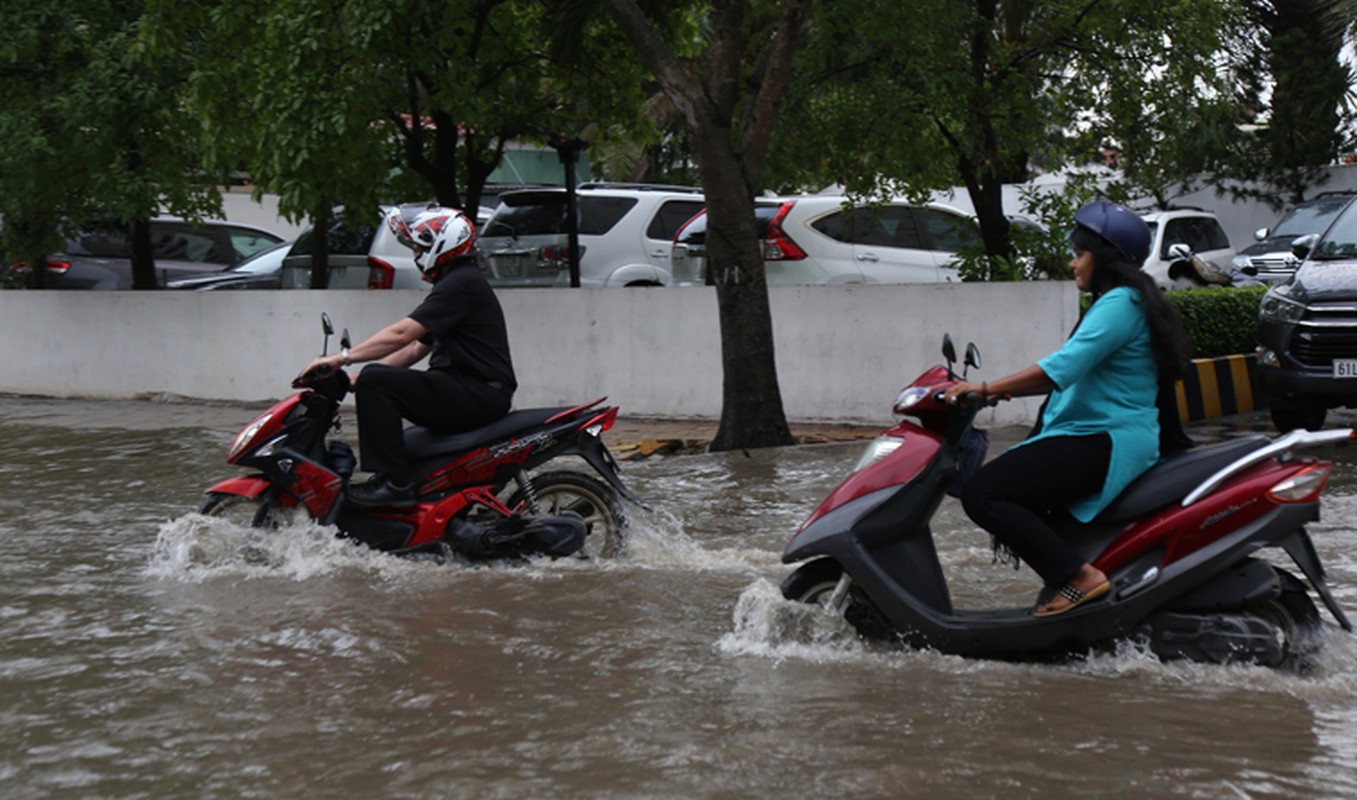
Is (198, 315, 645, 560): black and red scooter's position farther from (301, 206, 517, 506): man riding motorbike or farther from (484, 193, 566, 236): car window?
(484, 193, 566, 236): car window

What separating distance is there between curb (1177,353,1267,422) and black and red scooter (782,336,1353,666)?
26.1 feet

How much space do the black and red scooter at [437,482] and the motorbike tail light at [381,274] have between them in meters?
9.42

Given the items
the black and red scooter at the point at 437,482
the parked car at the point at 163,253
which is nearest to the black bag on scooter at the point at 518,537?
the black and red scooter at the point at 437,482

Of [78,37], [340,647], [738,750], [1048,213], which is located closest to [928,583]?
[738,750]

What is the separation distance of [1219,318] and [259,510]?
981cm

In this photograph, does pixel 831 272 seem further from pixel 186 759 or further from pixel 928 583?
pixel 186 759

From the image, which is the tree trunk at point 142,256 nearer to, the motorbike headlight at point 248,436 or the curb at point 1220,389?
the curb at point 1220,389

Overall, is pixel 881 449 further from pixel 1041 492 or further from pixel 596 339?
pixel 596 339

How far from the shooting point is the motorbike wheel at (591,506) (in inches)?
290

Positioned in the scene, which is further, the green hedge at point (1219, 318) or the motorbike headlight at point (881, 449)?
the green hedge at point (1219, 318)

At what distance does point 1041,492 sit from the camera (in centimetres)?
510

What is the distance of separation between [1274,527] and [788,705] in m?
1.61

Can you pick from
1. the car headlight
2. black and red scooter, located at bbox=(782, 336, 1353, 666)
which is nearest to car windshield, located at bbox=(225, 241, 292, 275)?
the car headlight

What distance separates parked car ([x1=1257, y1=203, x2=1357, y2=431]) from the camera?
36.8 feet
